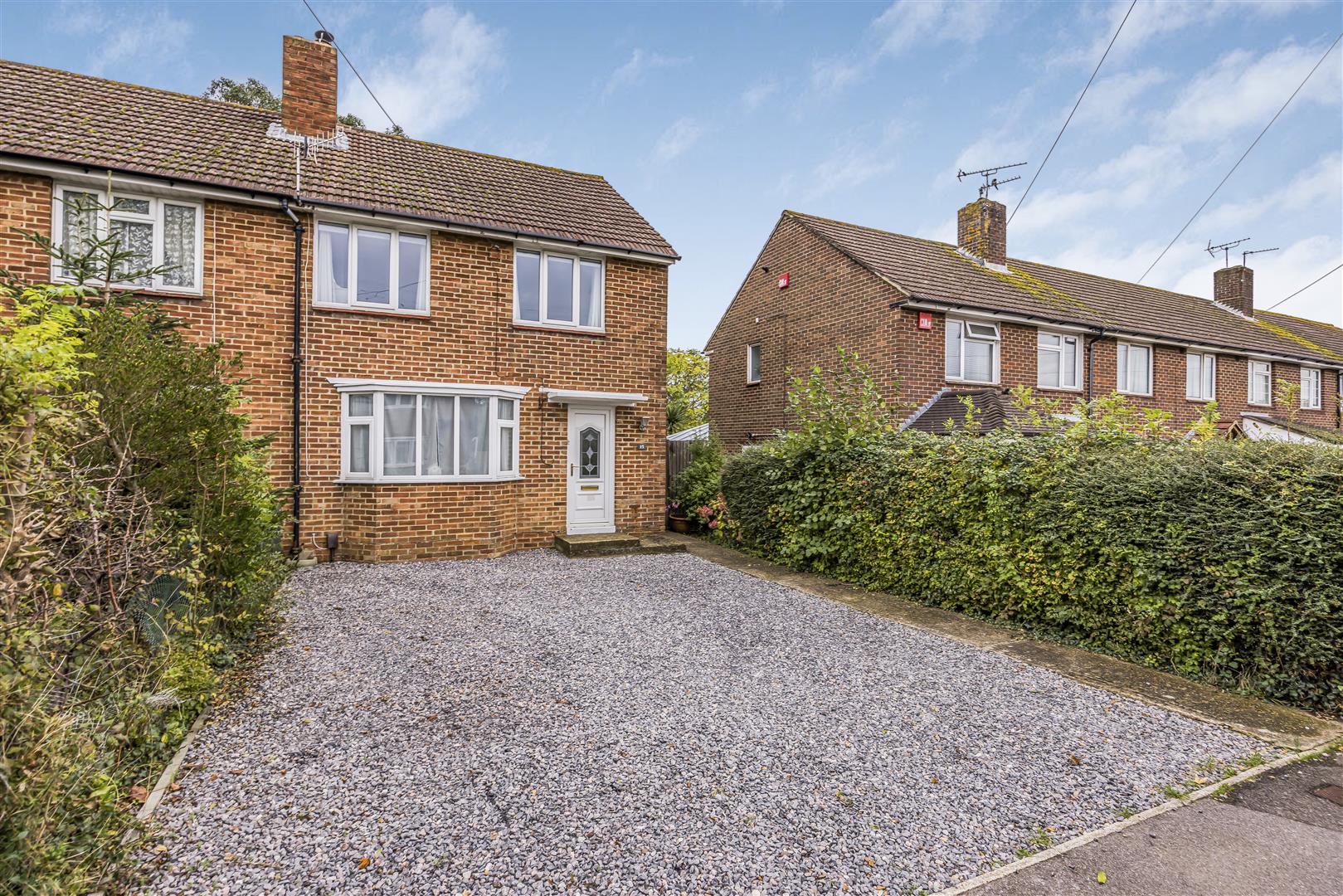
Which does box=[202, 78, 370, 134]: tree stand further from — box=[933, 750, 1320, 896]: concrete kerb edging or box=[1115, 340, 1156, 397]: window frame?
box=[933, 750, 1320, 896]: concrete kerb edging

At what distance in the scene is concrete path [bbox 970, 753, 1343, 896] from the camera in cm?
252

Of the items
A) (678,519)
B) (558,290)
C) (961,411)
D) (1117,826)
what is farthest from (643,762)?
(961,411)

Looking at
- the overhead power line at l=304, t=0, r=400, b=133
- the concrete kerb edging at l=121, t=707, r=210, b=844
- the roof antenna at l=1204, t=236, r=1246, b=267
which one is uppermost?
the roof antenna at l=1204, t=236, r=1246, b=267

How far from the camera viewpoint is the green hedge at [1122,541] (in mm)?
4344

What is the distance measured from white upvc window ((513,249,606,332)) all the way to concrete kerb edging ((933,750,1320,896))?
30.3ft

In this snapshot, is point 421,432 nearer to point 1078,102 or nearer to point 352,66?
point 352,66

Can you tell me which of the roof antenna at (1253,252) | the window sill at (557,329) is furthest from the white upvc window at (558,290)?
the roof antenna at (1253,252)

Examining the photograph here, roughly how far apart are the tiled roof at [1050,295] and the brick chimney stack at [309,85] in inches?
404

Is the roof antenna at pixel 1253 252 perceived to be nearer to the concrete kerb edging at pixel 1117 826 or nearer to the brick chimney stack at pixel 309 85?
the concrete kerb edging at pixel 1117 826

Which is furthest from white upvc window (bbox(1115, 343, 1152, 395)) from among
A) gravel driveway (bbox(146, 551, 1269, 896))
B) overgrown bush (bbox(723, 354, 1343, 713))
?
gravel driveway (bbox(146, 551, 1269, 896))

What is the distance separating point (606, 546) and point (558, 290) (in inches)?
174

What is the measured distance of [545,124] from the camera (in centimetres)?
1505

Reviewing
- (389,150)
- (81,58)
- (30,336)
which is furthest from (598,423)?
(81,58)

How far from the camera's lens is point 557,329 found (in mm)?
10328
